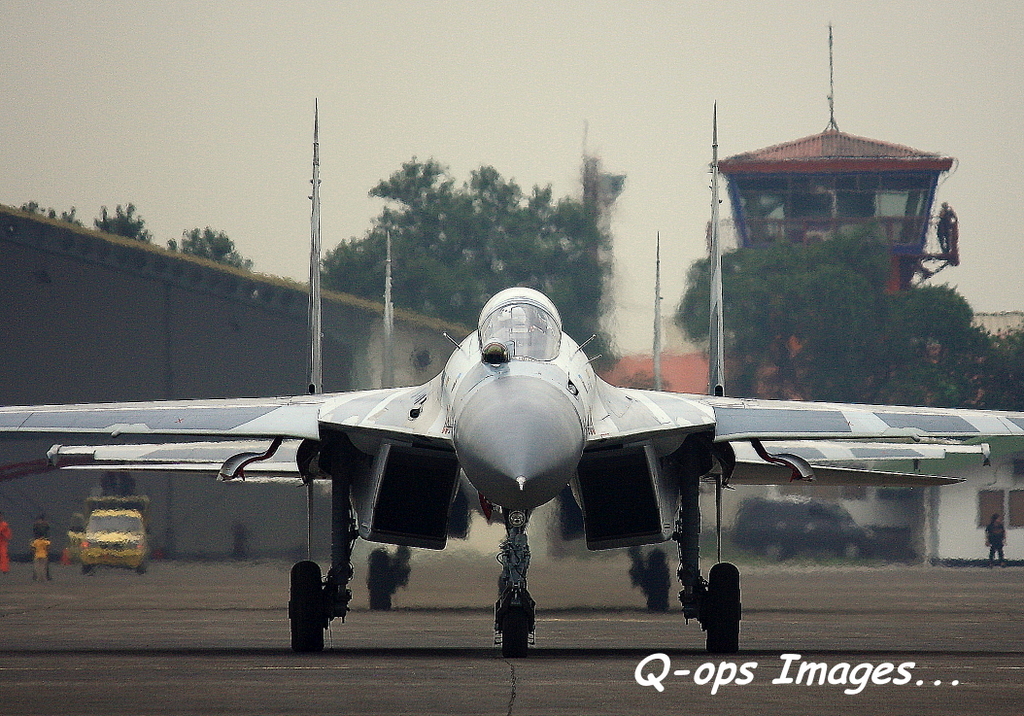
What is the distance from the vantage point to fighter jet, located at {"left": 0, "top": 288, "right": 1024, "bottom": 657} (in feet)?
41.5

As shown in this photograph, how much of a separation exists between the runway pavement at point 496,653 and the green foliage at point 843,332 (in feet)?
34.4

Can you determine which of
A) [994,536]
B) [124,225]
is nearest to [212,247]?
[124,225]

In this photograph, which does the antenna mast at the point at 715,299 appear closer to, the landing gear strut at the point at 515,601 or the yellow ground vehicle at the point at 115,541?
the landing gear strut at the point at 515,601

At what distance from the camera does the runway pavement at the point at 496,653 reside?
9.30 meters

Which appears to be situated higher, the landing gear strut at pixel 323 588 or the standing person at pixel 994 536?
the landing gear strut at pixel 323 588

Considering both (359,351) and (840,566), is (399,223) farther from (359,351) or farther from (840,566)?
(840,566)

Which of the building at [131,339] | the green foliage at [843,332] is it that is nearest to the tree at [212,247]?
the building at [131,339]

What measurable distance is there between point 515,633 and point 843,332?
27953mm

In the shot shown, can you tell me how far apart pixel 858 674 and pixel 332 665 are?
3.63 metres

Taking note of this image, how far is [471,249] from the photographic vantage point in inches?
1342

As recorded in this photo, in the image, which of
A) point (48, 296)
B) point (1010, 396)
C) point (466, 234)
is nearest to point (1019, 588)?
point (1010, 396)

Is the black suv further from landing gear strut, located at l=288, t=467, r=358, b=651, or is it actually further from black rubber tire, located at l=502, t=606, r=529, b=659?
black rubber tire, located at l=502, t=606, r=529, b=659

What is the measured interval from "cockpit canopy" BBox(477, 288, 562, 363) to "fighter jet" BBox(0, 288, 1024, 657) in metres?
0.02

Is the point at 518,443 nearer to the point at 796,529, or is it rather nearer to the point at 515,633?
the point at 515,633
